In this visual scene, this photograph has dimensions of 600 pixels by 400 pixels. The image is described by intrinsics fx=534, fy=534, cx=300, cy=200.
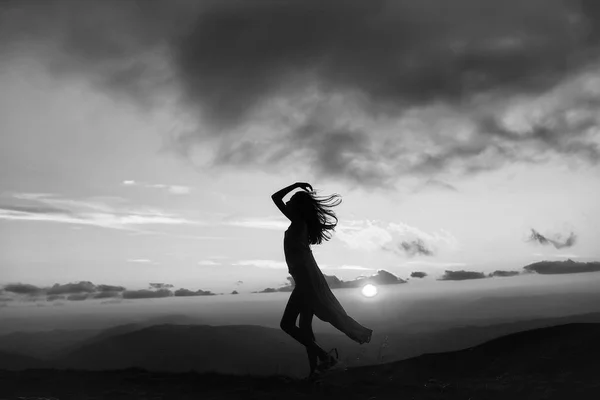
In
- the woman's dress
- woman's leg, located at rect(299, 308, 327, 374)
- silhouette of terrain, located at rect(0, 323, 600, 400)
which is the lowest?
silhouette of terrain, located at rect(0, 323, 600, 400)

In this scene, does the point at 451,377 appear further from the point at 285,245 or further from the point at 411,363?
the point at 285,245

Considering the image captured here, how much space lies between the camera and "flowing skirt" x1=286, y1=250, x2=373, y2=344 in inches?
412

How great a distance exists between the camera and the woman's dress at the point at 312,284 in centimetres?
1047

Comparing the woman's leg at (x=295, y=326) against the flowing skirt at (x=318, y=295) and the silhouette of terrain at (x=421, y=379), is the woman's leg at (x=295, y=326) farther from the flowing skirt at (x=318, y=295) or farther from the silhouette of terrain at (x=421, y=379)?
the silhouette of terrain at (x=421, y=379)

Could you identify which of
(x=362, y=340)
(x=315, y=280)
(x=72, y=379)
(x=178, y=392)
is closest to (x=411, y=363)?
(x=362, y=340)

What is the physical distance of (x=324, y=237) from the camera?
11.2 meters

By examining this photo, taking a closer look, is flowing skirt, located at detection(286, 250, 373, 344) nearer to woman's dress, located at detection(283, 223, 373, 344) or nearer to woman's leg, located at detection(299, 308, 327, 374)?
woman's dress, located at detection(283, 223, 373, 344)

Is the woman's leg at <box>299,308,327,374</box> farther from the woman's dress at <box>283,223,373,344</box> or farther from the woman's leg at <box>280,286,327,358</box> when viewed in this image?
the woman's dress at <box>283,223,373,344</box>

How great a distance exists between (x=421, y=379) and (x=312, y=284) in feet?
10.0

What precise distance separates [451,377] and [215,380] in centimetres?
513

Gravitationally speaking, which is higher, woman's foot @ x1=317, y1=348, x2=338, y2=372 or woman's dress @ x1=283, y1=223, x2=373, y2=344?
woman's dress @ x1=283, y1=223, x2=373, y2=344

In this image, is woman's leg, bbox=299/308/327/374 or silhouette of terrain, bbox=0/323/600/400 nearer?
silhouette of terrain, bbox=0/323/600/400

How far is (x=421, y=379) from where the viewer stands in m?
10.9

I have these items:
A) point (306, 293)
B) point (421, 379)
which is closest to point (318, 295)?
point (306, 293)
